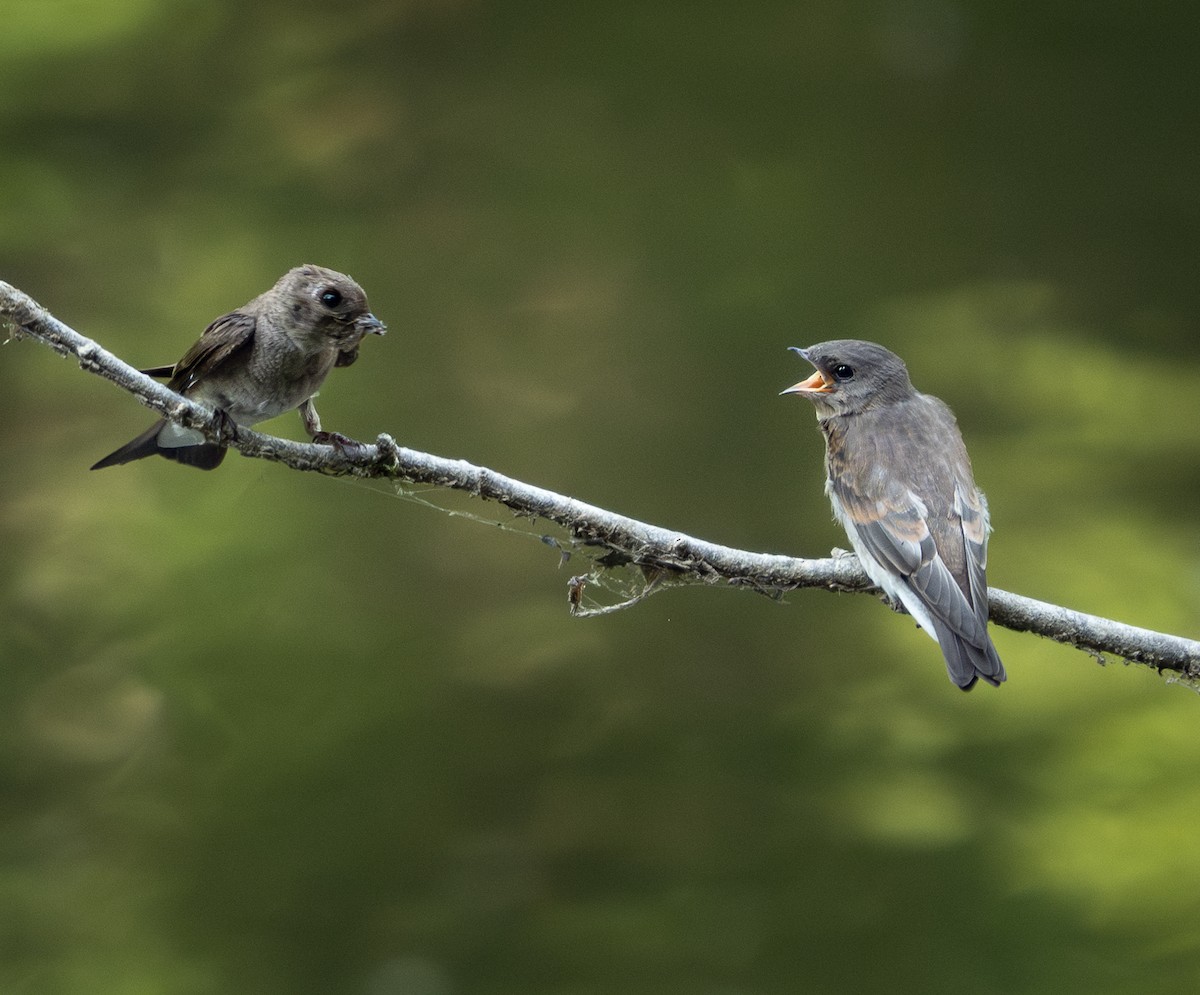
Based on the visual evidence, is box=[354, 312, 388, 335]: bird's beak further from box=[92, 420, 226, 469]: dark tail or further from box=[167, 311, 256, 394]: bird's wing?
box=[92, 420, 226, 469]: dark tail

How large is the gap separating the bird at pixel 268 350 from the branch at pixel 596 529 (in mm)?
216

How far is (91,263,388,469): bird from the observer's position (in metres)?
2.44

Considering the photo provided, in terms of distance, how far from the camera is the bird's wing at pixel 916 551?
250 centimetres

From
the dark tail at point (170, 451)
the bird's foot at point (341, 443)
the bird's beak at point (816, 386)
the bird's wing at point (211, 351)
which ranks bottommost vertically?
the bird's foot at point (341, 443)

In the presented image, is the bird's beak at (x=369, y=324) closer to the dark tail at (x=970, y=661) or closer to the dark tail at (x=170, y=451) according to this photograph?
the dark tail at (x=170, y=451)

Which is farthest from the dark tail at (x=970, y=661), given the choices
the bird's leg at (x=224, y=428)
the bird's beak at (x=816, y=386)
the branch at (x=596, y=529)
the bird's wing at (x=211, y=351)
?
the bird's wing at (x=211, y=351)

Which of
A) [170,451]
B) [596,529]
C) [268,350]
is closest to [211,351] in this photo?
[268,350]

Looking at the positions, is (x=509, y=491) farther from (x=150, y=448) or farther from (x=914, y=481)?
(x=914, y=481)

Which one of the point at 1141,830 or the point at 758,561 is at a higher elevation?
the point at 1141,830

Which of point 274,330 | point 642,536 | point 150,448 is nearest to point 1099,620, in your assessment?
point 642,536

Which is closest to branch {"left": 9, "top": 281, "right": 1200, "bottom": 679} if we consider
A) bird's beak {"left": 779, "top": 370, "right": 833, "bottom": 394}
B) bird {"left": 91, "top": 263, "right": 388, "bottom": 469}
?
bird {"left": 91, "top": 263, "right": 388, "bottom": 469}

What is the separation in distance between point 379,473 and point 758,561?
2.34ft

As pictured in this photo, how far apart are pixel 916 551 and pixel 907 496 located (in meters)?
0.19

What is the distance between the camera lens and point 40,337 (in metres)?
2.01
